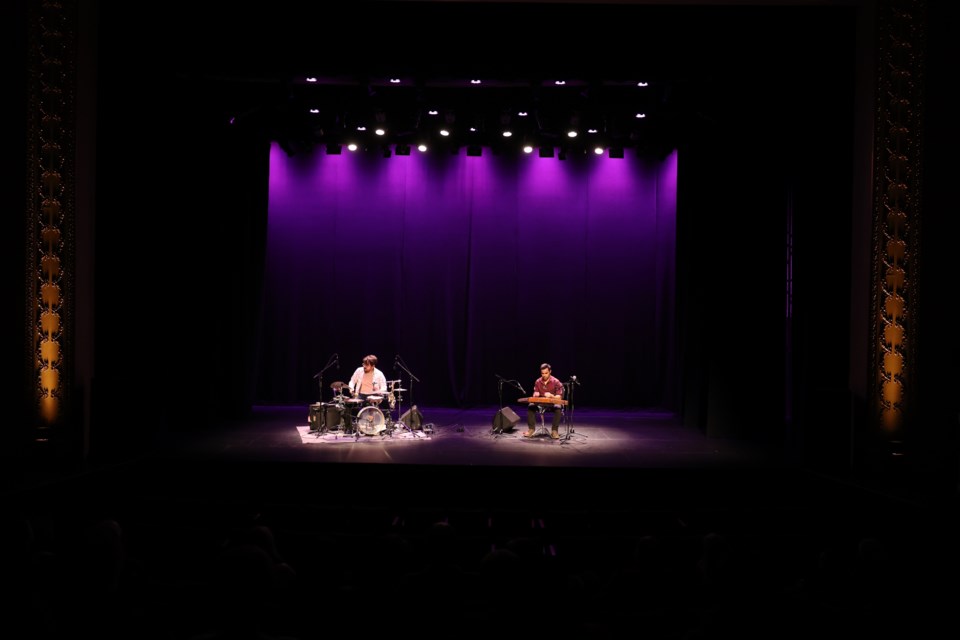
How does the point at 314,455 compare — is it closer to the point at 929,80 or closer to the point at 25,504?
the point at 25,504

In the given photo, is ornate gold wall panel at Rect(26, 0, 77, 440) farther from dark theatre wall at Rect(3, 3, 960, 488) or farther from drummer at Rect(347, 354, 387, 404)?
drummer at Rect(347, 354, 387, 404)

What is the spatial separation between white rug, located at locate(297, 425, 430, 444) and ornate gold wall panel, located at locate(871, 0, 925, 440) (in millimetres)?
5148

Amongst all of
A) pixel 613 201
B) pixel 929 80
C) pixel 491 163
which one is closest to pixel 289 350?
pixel 491 163

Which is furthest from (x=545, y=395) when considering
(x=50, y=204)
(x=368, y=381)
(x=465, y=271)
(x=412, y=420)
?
(x=50, y=204)

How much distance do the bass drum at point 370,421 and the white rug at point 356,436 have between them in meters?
0.10

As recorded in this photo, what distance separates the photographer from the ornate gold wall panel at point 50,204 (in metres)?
7.54

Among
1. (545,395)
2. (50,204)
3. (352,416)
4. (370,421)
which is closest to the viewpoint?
(50,204)

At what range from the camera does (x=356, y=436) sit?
9.26 meters

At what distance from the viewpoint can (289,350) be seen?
498 inches

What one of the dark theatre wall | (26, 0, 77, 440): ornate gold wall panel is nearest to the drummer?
the dark theatre wall

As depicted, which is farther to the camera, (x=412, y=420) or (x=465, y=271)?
(x=465, y=271)

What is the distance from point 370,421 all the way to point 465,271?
426 centimetres

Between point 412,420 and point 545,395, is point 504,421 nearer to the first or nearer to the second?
point 545,395

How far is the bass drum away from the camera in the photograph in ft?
30.2
